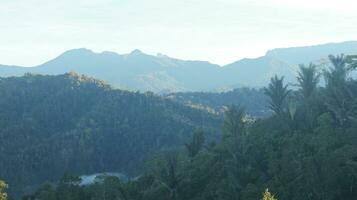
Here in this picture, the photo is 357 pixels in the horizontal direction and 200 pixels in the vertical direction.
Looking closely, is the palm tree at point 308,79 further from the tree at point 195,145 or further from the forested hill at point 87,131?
the forested hill at point 87,131

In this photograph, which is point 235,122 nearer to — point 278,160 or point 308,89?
point 278,160

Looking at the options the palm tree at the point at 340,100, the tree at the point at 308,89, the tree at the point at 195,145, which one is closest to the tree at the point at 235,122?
the tree at the point at 308,89

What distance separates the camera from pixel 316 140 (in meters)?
45.3

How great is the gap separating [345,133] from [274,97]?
10.5 metres

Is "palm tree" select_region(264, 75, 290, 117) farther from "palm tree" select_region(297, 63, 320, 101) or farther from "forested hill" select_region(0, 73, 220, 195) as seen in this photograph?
"forested hill" select_region(0, 73, 220, 195)

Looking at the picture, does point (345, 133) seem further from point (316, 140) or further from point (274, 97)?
point (274, 97)

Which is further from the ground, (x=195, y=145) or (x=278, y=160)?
(x=278, y=160)

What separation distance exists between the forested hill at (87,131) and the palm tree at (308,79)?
89234mm

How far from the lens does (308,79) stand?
185 ft

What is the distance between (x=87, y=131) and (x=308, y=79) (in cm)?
12387

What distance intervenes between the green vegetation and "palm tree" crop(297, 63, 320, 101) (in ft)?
0.33

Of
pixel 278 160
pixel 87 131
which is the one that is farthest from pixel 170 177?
pixel 87 131

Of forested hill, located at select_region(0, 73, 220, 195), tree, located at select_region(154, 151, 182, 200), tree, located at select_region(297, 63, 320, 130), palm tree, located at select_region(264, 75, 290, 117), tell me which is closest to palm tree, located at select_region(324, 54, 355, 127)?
tree, located at select_region(297, 63, 320, 130)

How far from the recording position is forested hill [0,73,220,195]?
499 feet
